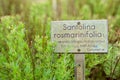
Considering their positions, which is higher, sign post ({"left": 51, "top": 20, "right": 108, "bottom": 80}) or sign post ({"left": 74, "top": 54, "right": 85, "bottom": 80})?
sign post ({"left": 51, "top": 20, "right": 108, "bottom": 80})

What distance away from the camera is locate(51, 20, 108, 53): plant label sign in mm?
2410

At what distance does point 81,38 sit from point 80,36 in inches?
0.6

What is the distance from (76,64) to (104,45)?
9.0 inches

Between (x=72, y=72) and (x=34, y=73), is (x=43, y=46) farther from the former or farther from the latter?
(x=72, y=72)

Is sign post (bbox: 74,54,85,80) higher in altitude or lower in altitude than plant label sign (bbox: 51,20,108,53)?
lower

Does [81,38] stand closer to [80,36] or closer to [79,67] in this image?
[80,36]

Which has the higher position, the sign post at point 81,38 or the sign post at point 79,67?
the sign post at point 81,38

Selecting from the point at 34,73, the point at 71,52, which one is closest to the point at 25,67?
the point at 34,73

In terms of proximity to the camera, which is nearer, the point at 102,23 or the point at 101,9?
the point at 102,23

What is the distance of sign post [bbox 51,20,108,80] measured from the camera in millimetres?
2410

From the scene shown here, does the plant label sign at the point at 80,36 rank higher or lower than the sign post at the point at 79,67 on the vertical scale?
higher

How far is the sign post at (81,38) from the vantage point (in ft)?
7.91

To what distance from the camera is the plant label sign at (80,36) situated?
7.91 feet

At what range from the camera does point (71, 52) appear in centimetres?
242
